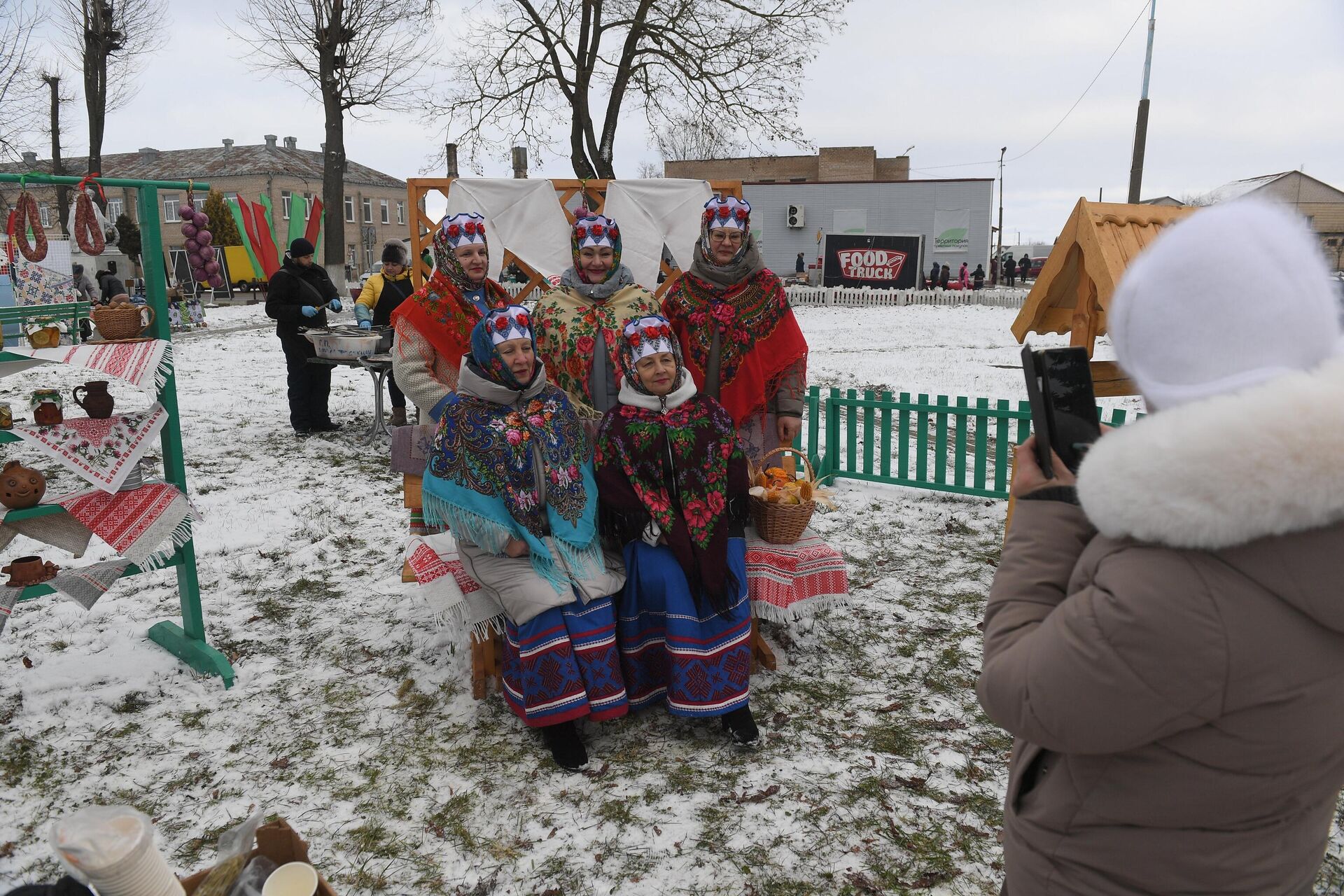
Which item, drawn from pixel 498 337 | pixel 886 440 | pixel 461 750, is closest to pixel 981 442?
pixel 886 440

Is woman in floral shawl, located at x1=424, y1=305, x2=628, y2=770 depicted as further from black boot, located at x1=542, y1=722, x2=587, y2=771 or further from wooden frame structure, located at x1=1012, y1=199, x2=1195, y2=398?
wooden frame structure, located at x1=1012, y1=199, x2=1195, y2=398

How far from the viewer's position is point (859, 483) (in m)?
6.81

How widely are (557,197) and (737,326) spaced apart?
1.65 metres

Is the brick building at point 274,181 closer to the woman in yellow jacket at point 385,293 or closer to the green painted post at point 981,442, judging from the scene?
the woman in yellow jacket at point 385,293

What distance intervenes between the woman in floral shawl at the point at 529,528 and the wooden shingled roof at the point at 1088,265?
6.52 ft

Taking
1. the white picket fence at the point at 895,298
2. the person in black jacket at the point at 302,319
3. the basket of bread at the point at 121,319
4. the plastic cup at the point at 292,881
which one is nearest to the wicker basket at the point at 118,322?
the basket of bread at the point at 121,319

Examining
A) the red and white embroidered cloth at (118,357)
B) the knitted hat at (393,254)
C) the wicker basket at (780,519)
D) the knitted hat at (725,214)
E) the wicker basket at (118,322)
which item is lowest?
Result: the wicker basket at (780,519)

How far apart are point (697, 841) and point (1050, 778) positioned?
65.4 inches

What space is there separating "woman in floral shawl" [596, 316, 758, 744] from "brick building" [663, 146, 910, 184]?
37543 millimetres

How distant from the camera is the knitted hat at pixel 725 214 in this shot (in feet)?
13.1

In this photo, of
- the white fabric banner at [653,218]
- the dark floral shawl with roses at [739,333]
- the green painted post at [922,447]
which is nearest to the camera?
the dark floral shawl with roses at [739,333]

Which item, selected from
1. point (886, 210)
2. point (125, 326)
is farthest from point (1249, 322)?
point (886, 210)

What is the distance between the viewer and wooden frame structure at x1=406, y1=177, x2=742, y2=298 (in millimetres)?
4633

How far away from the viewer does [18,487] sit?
3174 mm
